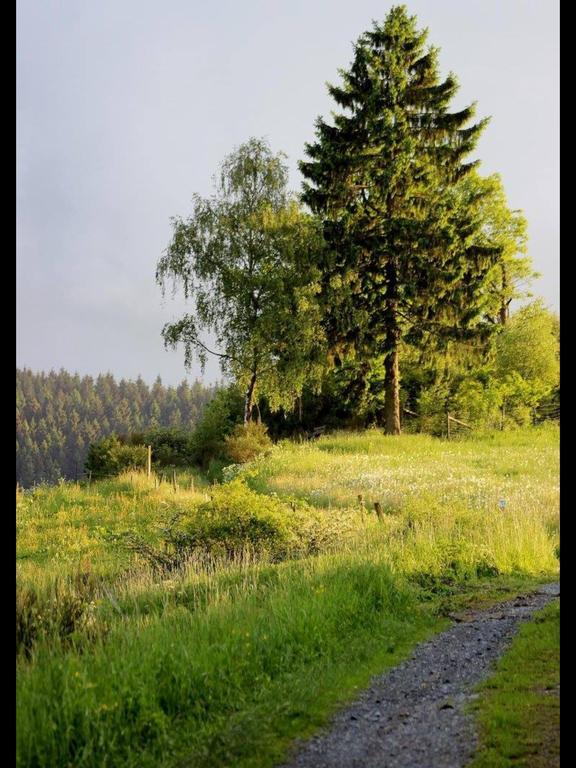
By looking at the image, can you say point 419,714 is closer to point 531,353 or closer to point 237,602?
point 237,602

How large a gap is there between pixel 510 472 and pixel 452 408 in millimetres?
14336

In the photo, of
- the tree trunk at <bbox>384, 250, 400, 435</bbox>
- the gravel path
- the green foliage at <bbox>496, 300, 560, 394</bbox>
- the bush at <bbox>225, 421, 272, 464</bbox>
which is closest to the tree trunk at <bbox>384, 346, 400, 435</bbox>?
the tree trunk at <bbox>384, 250, 400, 435</bbox>

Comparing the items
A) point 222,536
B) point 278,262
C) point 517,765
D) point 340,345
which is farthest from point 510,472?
point 517,765

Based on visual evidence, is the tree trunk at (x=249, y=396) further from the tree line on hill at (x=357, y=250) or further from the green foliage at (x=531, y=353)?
the green foliage at (x=531, y=353)

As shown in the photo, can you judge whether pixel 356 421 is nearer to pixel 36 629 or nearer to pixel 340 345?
pixel 340 345

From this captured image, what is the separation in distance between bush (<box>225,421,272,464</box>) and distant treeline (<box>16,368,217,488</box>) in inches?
2849

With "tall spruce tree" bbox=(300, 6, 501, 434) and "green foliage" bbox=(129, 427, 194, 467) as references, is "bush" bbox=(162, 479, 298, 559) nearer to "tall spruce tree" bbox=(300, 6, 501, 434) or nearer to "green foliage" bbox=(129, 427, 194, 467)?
"tall spruce tree" bbox=(300, 6, 501, 434)

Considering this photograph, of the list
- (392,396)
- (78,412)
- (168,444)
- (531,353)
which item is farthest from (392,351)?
(78,412)

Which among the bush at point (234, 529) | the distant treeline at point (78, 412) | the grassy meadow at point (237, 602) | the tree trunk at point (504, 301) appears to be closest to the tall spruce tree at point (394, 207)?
the tree trunk at point (504, 301)

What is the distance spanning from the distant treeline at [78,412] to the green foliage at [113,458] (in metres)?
71.4

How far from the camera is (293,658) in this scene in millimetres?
7973

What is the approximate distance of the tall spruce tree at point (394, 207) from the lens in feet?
110

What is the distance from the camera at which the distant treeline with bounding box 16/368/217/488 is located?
112 m

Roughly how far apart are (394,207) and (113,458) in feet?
59.2
